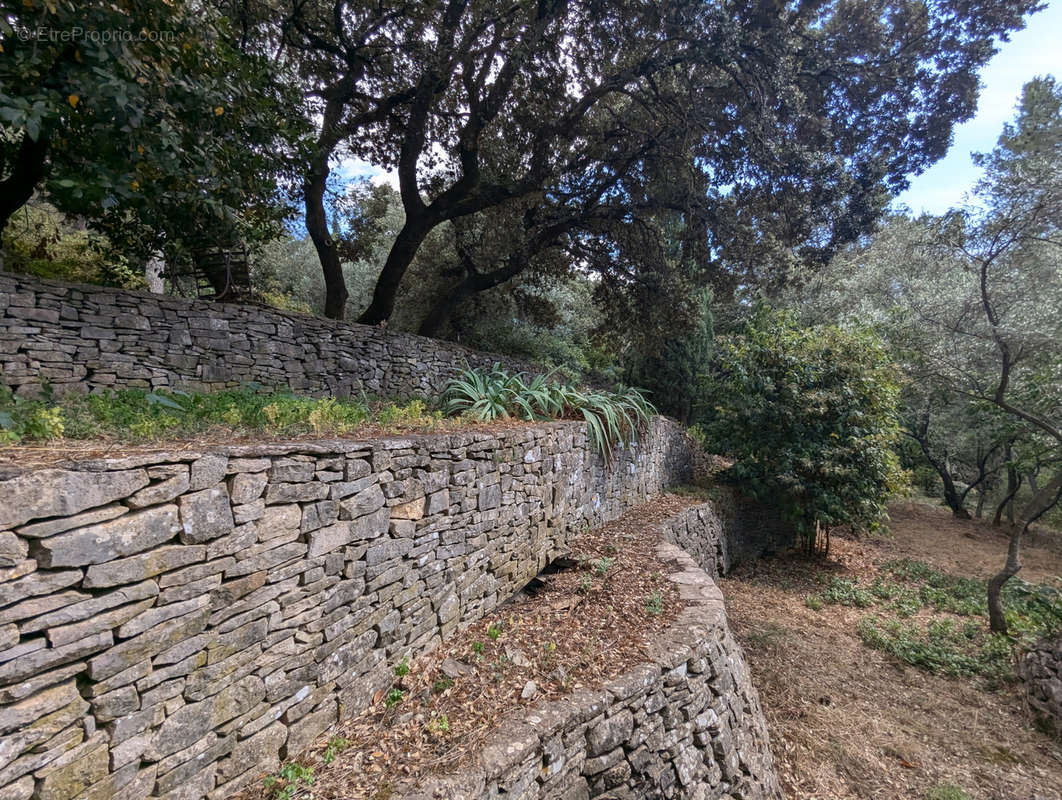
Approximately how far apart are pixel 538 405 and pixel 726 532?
15.6ft

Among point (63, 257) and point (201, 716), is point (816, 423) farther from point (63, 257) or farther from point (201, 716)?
point (63, 257)

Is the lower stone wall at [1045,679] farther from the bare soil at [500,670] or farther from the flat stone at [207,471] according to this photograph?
the flat stone at [207,471]

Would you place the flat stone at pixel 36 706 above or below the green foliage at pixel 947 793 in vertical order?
above

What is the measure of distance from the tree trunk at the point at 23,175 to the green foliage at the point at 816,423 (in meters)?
9.14

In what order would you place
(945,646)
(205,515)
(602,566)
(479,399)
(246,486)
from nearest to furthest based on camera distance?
1. (205,515)
2. (246,486)
3. (602,566)
4. (479,399)
5. (945,646)

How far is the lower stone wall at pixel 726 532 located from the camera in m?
6.59

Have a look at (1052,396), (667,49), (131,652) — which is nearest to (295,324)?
(131,652)

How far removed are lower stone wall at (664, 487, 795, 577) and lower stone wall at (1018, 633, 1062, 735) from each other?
10.8ft

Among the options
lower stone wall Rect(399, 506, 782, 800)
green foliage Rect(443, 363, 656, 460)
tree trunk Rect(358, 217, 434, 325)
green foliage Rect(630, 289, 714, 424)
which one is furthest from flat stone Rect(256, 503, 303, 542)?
green foliage Rect(630, 289, 714, 424)

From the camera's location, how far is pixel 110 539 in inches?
60.7

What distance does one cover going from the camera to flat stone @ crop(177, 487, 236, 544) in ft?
5.79

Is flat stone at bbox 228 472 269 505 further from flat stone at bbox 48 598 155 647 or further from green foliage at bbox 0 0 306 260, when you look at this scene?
green foliage at bbox 0 0 306 260

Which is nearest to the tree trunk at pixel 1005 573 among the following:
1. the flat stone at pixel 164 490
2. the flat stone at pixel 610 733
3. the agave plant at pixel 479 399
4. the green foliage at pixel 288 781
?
the flat stone at pixel 610 733

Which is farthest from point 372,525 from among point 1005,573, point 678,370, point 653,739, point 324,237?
point 678,370
